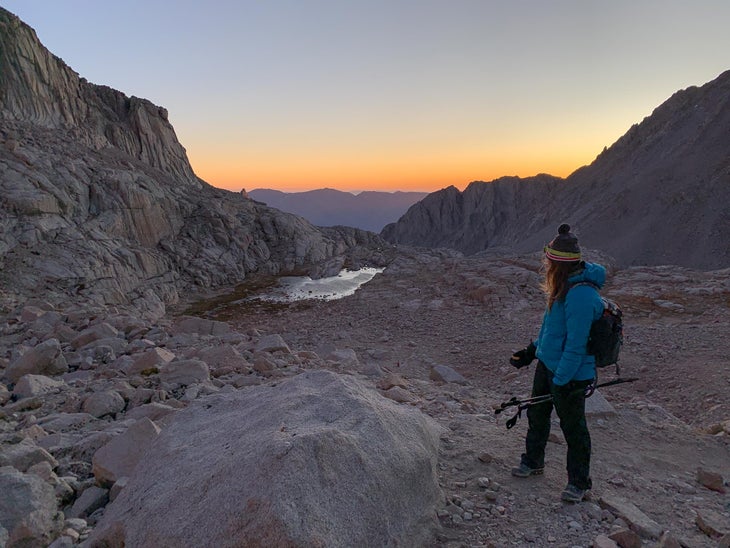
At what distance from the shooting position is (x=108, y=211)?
89.2 ft

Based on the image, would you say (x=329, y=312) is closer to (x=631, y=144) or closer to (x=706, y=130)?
(x=706, y=130)

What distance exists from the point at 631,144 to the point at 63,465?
187 feet

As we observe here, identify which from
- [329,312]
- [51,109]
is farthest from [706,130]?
[51,109]

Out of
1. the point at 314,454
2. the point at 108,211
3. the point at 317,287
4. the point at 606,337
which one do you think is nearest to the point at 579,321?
the point at 606,337

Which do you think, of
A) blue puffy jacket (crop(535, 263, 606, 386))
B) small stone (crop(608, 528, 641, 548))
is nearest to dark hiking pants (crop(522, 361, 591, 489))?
blue puffy jacket (crop(535, 263, 606, 386))

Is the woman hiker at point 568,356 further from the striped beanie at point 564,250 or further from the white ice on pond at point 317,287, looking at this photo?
the white ice on pond at point 317,287

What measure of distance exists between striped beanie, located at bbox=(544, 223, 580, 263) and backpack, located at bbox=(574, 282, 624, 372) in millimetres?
460

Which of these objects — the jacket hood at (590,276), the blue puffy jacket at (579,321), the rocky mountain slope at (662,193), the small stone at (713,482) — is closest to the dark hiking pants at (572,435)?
the blue puffy jacket at (579,321)

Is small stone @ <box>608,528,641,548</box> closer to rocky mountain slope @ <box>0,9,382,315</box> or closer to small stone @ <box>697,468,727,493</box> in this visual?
small stone @ <box>697,468,727,493</box>

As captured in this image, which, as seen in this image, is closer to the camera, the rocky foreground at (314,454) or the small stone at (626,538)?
the rocky foreground at (314,454)

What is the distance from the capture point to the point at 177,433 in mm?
3799

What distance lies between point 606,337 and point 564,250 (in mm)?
784

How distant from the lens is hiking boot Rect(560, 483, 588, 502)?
373 centimetres

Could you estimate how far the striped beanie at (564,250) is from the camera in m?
3.91
